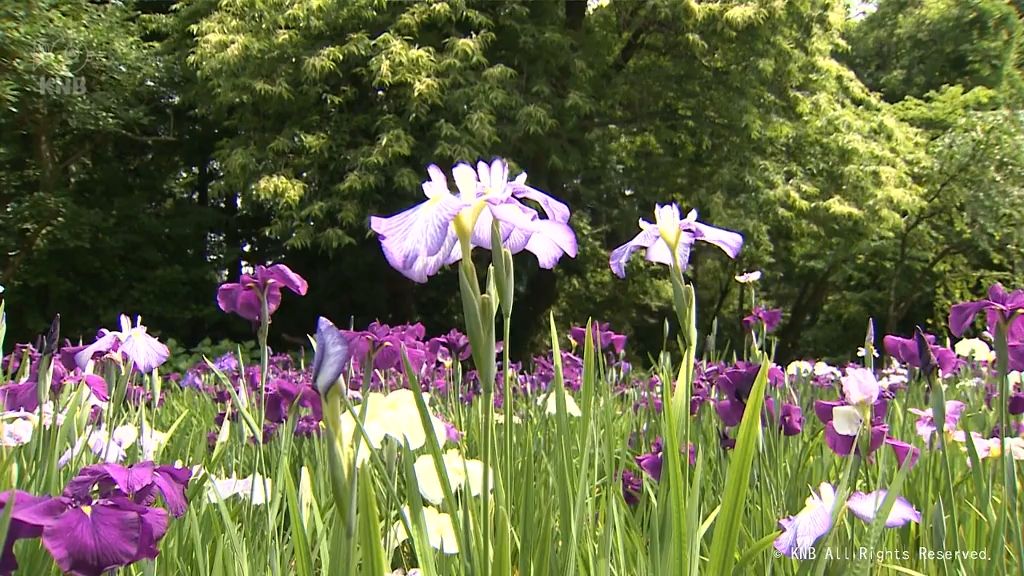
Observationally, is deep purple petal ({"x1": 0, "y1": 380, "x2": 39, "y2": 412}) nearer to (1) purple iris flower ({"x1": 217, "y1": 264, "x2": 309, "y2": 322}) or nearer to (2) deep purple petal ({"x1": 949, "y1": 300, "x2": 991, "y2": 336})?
(1) purple iris flower ({"x1": 217, "y1": 264, "x2": 309, "y2": 322})

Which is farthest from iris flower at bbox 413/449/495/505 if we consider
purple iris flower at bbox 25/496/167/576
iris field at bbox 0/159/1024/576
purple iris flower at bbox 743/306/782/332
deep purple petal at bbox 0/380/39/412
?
purple iris flower at bbox 743/306/782/332

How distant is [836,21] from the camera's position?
30.6 ft

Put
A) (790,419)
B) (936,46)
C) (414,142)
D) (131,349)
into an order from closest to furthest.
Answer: (790,419), (131,349), (414,142), (936,46)

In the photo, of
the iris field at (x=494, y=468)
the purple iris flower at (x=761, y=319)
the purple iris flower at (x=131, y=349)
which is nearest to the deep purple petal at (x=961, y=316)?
the iris field at (x=494, y=468)

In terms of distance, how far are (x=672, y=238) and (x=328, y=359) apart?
657 mm

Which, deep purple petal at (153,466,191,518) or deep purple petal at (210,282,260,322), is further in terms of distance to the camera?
deep purple petal at (210,282,260,322)

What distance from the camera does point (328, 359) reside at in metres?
0.59

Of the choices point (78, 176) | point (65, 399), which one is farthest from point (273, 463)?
point (78, 176)

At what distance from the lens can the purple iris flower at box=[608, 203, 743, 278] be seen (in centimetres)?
111

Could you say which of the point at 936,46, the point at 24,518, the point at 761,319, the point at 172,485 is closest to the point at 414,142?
the point at 761,319

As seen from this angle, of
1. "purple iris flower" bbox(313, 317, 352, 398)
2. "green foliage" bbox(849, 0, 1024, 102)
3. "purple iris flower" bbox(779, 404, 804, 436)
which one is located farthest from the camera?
"green foliage" bbox(849, 0, 1024, 102)

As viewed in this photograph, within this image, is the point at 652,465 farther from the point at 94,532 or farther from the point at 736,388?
the point at 94,532

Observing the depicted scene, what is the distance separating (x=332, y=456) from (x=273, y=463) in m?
1.12

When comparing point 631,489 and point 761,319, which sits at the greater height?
point 761,319
